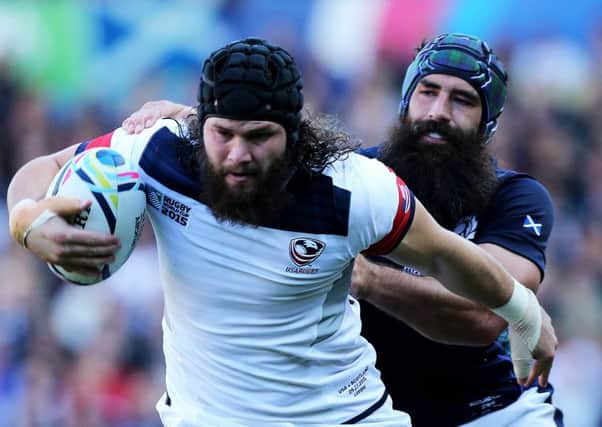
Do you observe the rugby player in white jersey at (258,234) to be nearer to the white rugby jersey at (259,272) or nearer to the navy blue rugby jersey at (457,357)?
the white rugby jersey at (259,272)

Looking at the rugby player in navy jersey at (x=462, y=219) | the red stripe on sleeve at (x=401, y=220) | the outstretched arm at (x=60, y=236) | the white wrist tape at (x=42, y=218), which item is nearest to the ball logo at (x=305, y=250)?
the red stripe on sleeve at (x=401, y=220)

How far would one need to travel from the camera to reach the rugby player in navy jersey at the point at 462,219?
247 inches

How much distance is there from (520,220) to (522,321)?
831 mm

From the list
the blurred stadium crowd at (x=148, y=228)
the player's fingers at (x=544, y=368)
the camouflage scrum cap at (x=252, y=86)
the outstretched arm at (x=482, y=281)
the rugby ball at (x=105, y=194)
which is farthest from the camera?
the blurred stadium crowd at (x=148, y=228)

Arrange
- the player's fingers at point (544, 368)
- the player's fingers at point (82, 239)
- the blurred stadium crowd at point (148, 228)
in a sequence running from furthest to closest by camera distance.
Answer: the blurred stadium crowd at point (148, 228), the player's fingers at point (544, 368), the player's fingers at point (82, 239)

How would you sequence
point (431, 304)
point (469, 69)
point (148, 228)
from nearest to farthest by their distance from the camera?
1. point (431, 304)
2. point (469, 69)
3. point (148, 228)


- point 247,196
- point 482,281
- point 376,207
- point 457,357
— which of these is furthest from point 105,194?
point 457,357

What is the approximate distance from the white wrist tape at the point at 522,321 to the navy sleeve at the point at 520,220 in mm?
482

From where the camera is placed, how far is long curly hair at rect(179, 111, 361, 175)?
503 cm

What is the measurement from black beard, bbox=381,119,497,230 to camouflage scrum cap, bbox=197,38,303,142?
1405mm

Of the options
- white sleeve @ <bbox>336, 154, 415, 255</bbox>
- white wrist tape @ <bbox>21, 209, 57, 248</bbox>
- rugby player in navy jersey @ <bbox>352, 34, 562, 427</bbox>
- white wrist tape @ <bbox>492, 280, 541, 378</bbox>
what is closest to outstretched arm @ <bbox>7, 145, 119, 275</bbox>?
white wrist tape @ <bbox>21, 209, 57, 248</bbox>

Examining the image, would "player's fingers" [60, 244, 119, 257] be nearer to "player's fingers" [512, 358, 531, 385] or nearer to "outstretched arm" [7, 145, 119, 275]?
"outstretched arm" [7, 145, 119, 275]

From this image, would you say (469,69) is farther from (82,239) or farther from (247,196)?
(82,239)

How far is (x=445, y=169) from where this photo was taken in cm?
636
